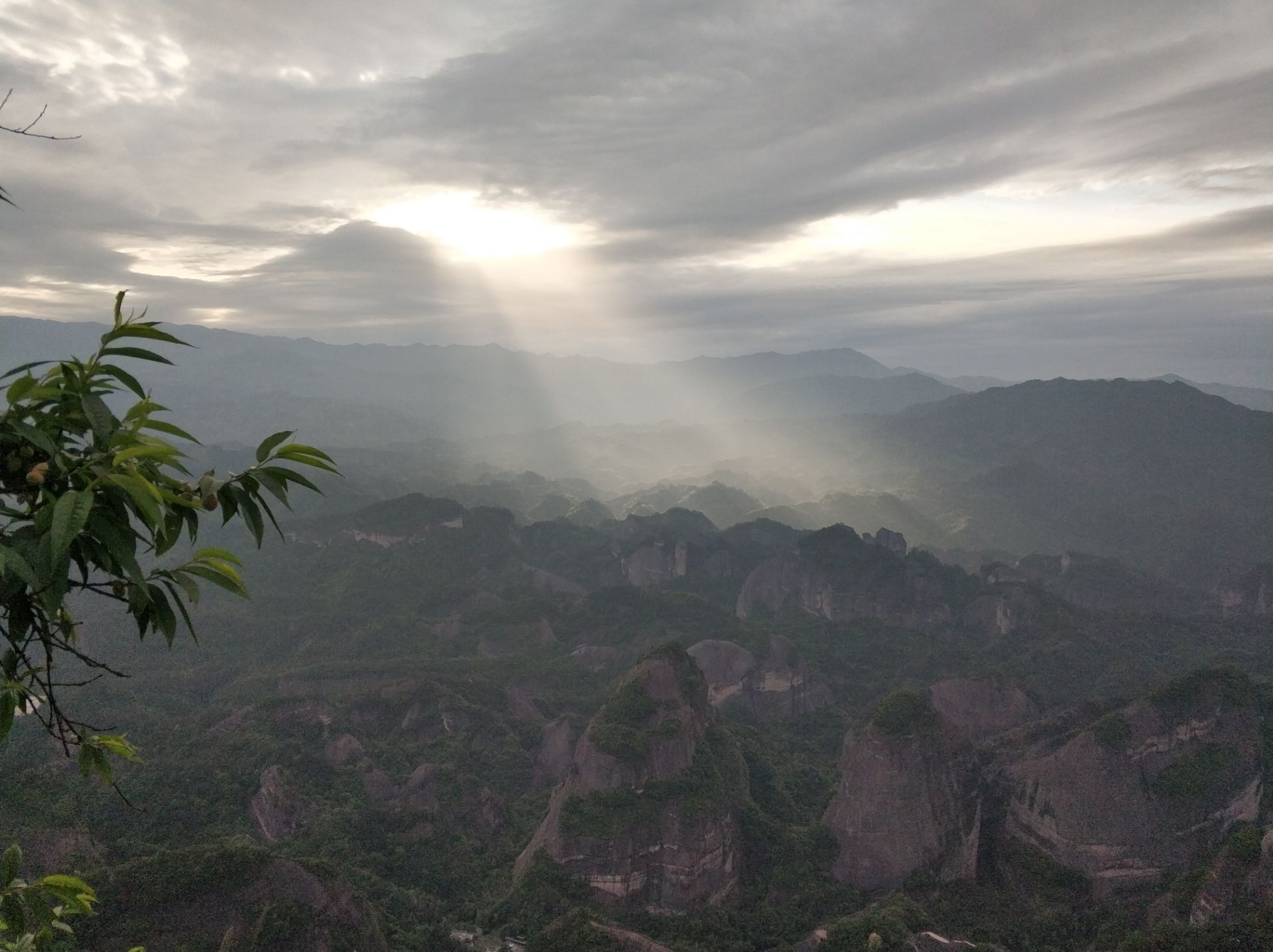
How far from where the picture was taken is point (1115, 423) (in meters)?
162

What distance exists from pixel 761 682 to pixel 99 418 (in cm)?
6459

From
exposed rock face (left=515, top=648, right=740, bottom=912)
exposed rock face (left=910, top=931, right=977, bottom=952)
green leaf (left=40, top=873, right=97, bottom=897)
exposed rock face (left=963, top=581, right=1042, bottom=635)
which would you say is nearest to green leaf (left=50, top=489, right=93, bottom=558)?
green leaf (left=40, top=873, right=97, bottom=897)

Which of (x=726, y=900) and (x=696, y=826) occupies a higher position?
(x=696, y=826)

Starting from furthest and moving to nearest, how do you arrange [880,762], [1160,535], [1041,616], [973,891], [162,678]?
[1160,535]
[1041,616]
[162,678]
[880,762]
[973,891]

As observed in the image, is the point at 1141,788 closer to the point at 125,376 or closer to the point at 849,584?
the point at 125,376

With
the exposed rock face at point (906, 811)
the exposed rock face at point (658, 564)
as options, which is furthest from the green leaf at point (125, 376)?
the exposed rock face at point (658, 564)

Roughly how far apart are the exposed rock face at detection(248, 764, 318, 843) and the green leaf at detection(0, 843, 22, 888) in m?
39.6

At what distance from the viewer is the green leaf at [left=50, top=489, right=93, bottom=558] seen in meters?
2.49

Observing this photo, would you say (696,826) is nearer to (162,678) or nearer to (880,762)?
(880,762)

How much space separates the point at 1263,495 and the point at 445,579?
431 ft

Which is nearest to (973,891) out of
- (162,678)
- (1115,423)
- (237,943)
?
(237,943)

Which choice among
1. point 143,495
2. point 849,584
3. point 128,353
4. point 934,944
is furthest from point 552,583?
point 143,495

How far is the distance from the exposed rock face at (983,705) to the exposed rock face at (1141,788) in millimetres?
12443

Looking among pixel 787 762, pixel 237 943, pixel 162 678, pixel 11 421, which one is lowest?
pixel 787 762
